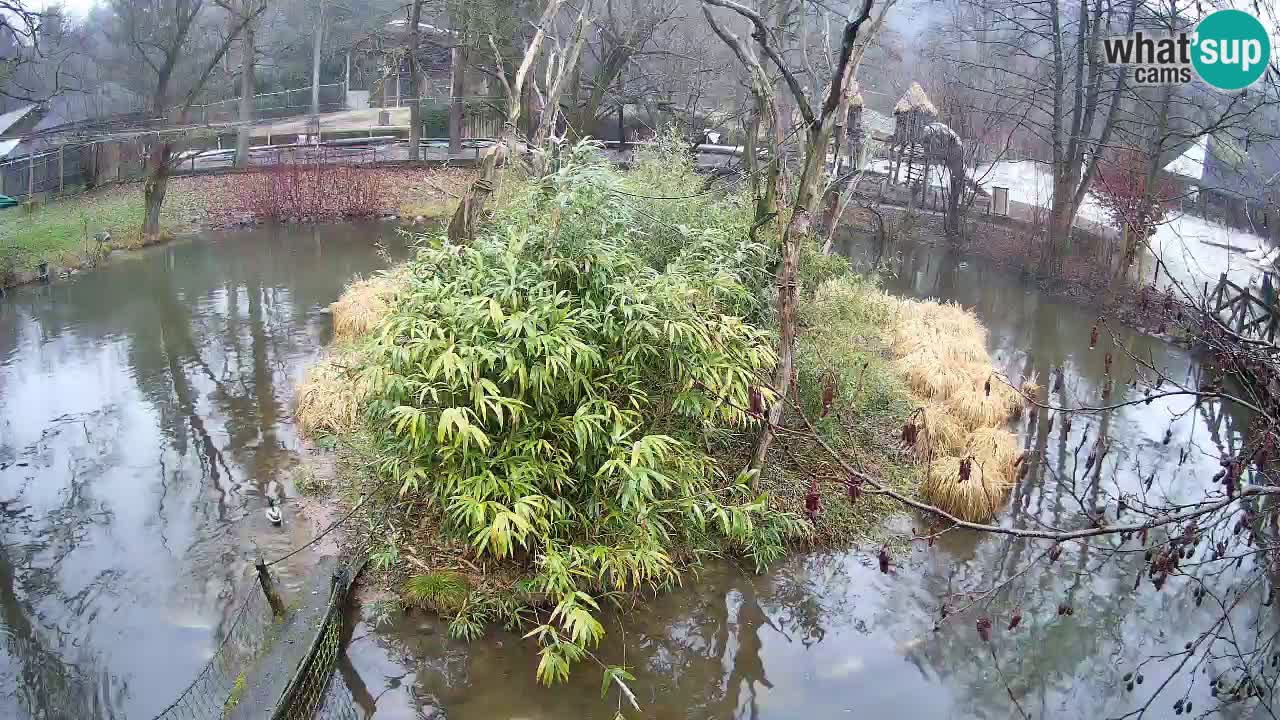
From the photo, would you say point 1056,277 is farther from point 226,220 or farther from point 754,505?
point 226,220

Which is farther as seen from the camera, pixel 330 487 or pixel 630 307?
pixel 330 487

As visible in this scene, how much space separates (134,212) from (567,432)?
1377 cm

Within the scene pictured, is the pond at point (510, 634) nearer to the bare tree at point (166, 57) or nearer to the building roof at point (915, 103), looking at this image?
the bare tree at point (166, 57)

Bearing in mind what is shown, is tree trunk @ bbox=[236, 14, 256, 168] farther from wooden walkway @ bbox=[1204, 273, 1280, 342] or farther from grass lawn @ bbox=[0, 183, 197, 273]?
wooden walkway @ bbox=[1204, 273, 1280, 342]

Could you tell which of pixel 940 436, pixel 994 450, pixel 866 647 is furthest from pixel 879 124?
pixel 866 647

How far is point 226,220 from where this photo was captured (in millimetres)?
17344

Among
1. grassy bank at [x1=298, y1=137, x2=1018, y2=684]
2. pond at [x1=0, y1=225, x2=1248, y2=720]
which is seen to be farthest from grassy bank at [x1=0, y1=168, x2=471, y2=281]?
grassy bank at [x1=298, y1=137, x2=1018, y2=684]

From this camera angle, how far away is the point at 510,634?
5922 millimetres

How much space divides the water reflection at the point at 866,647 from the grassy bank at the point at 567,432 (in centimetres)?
21

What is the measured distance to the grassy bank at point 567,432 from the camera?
5699 mm

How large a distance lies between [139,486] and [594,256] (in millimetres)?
4382

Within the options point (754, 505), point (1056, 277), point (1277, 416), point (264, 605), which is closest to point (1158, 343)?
point (1056, 277)

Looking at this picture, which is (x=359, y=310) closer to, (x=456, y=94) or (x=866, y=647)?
(x=866, y=647)

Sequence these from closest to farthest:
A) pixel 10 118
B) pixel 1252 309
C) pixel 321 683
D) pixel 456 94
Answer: pixel 321 683 < pixel 1252 309 < pixel 456 94 < pixel 10 118
